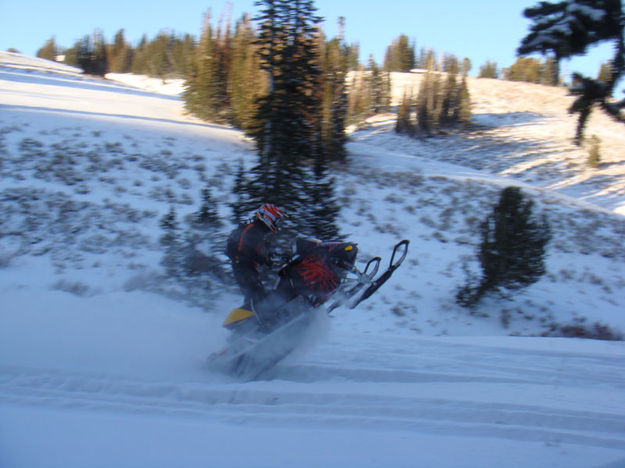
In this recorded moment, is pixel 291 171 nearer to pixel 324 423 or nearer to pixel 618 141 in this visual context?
pixel 324 423

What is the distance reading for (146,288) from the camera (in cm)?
817

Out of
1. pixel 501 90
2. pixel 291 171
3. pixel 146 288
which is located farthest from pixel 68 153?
pixel 501 90

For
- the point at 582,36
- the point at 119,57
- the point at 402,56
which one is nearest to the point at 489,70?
the point at 402,56

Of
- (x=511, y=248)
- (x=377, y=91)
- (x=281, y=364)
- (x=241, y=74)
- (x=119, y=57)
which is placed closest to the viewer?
(x=281, y=364)

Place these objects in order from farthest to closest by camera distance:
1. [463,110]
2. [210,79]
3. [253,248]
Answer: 1. [463,110]
2. [210,79]
3. [253,248]

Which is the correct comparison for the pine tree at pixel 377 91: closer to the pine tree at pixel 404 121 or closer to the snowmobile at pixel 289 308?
the pine tree at pixel 404 121

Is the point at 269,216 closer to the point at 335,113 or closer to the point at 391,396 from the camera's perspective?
the point at 391,396

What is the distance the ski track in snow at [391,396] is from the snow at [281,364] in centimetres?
2

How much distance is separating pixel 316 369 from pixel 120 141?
47.1 feet

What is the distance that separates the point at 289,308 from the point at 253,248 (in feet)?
2.99

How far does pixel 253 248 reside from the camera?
5395 millimetres

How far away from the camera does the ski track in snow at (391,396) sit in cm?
410

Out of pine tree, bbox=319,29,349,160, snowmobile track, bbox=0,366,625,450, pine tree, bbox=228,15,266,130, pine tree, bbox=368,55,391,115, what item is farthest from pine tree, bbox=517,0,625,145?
pine tree, bbox=368,55,391,115

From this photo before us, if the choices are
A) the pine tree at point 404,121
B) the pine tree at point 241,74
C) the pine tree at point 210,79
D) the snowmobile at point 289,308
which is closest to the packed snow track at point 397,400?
the snowmobile at point 289,308
